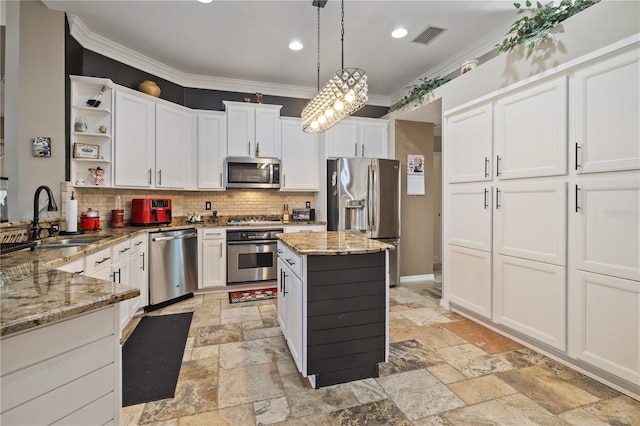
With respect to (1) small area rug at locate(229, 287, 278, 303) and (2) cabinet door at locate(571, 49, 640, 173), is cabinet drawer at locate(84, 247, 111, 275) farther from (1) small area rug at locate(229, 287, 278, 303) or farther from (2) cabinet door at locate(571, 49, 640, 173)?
(2) cabinet door at locate(571, 49, 640, 173)

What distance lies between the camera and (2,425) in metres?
0.81

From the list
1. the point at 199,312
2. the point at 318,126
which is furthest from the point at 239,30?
the point at 199,312

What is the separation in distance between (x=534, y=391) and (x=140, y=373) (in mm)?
2709

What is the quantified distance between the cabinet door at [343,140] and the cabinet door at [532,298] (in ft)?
8.29

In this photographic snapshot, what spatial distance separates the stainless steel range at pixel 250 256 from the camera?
409 cm

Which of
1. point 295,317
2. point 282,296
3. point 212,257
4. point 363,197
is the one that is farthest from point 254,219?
point 295,317

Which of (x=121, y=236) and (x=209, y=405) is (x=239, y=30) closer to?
(x=121, y=236)

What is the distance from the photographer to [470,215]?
10.3 ft

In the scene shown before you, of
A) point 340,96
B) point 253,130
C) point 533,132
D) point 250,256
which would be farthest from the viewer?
point 253,130

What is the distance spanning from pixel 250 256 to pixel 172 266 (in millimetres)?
973

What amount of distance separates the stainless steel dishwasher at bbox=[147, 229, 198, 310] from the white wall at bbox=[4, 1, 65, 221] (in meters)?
1.00

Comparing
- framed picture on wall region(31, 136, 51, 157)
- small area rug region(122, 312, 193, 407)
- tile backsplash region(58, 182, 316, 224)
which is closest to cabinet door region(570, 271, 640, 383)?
Result: small area rug region(122, 312, 193, 407)

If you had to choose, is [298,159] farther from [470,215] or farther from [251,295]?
[470,215]

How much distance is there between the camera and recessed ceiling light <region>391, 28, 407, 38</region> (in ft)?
10.7
